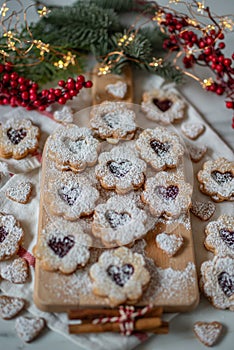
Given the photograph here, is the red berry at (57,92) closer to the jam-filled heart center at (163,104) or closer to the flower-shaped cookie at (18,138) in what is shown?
the flower-shaped cookie at (18,138)

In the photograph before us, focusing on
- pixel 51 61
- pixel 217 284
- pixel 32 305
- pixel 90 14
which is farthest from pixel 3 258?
pixel 90 14

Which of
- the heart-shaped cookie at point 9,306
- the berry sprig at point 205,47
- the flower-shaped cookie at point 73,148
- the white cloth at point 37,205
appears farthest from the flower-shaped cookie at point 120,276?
the berry sprig at point 205,47

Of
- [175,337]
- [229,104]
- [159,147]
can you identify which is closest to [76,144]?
[159,147]

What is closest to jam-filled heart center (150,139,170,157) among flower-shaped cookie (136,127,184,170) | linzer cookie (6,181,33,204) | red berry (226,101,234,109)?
flower-shaped cookie (136,127,184,170)

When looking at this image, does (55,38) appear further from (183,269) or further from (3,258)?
(183,269)

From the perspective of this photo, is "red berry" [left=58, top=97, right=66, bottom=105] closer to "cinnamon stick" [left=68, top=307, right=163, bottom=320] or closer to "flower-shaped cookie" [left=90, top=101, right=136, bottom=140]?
"flower-shaped cookie" [left=90, top=101, right=136, bottom=140]

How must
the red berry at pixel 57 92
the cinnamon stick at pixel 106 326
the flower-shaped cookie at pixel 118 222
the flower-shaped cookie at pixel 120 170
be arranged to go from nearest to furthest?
the cinnamon stick at pixel 106 326 → the flower-shaped cookie at pixel 118 222 → the flower-shaped cookie at pixel 120 170 → the red berry at pixel 57 92

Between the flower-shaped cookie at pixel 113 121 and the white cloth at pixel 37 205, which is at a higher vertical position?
the flower-shaped cookie at pixel 113 121
